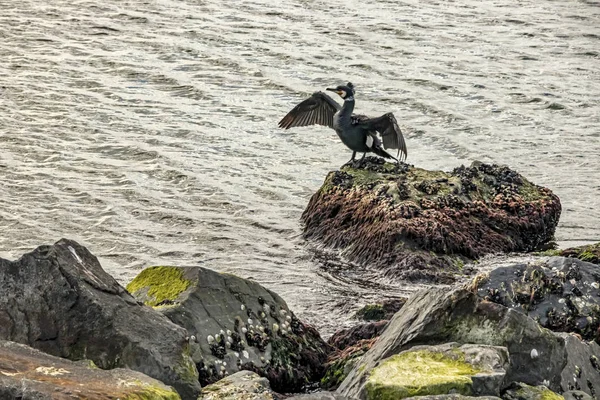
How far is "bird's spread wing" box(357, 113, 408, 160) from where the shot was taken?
581 inches

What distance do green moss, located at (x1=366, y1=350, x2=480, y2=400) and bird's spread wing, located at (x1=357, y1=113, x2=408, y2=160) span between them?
7.25 m

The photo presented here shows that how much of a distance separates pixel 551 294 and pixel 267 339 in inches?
94.8

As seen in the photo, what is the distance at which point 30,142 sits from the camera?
18203 millimetres

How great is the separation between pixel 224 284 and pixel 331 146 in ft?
32.2

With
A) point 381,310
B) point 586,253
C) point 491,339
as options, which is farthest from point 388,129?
point 491,339

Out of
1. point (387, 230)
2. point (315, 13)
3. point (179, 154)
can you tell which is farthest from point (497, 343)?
point (315, 13)

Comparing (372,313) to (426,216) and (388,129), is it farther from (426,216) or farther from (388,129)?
(388,129)

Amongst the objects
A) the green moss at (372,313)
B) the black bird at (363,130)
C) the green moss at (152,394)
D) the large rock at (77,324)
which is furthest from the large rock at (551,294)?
the black bird at (363,130)

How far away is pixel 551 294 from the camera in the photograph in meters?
9.53

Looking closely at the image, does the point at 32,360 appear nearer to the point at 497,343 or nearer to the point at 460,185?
the point at 497,343

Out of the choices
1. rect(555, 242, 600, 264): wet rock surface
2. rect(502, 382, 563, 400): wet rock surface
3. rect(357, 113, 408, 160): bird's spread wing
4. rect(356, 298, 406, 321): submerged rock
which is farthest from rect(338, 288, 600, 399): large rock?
rect(357, 113, 408, 160): bird's spread wing

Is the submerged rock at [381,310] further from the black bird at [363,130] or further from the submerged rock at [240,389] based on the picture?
the black bird at [363,130]

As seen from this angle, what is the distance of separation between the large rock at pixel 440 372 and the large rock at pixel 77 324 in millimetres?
1256

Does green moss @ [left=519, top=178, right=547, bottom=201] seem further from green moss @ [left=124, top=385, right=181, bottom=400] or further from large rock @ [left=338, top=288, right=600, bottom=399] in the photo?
green moss @ [left=124, top=385, right=181, bottom=400]
